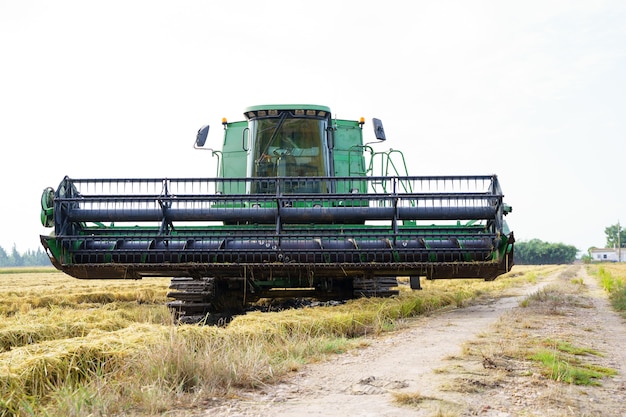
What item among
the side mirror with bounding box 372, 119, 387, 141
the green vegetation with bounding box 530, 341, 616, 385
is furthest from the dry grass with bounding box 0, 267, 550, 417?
the side mirror with bounding box 372, 119, 387, 141

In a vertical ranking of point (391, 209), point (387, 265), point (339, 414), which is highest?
point (391, 209)

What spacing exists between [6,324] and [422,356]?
177 inches

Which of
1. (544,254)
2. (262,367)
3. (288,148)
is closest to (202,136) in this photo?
(288,148)

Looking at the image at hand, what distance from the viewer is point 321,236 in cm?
1002

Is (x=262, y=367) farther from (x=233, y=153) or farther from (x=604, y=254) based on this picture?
(x=604, y=254)

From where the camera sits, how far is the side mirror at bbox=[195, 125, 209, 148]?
483 inches

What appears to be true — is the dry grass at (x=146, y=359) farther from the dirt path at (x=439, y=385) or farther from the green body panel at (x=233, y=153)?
the green body panel at (x=233, y=153)

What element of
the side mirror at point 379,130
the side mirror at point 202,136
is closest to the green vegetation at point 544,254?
the side mirror at point 379,130

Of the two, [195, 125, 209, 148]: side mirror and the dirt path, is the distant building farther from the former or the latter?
the dirt path

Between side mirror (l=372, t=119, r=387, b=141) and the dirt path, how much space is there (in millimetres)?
5512

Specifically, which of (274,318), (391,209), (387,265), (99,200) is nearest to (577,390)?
(274,318)

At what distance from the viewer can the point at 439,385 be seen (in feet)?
15.8

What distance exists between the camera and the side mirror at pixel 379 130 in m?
12.7

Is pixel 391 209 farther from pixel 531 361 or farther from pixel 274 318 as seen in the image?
pixel 531 361
